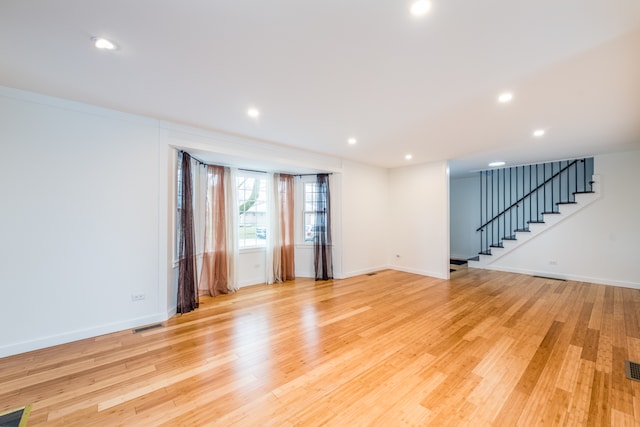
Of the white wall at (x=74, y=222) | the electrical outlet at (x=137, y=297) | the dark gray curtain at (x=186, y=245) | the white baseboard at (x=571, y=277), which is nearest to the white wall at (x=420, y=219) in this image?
the white baseboard at (x=571, y=277)

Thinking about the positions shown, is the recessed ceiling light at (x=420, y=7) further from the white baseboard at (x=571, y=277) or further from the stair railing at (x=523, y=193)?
the white baseboard at (x=571, y=277)

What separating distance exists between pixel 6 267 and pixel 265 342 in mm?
2846

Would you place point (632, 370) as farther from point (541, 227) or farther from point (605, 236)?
point (541, 227)

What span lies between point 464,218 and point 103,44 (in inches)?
362

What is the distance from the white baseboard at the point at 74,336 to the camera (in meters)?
2.62

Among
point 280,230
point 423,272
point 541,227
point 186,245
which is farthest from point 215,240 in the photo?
point 541,227

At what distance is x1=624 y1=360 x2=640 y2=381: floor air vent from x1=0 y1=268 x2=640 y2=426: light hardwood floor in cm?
6

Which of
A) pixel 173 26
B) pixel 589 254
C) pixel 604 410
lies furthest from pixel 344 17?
pixel 589 254

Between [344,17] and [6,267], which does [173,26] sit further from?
[6,267]

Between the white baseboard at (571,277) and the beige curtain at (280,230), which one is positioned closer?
the white baseboard at (571,277)

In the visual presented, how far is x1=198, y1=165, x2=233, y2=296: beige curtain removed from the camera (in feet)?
15.3

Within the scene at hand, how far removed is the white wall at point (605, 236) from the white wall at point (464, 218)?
80.3 inches

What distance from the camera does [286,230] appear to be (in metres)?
5.75

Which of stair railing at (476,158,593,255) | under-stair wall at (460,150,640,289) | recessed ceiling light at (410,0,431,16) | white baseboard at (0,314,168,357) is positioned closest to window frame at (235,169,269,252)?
white baseboard at (0,314,168,357)
